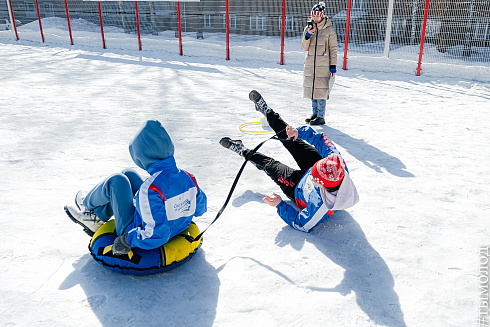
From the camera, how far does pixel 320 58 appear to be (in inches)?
197

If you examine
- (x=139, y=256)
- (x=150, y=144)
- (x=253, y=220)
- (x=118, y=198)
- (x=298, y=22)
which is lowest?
(x=253, y=220)

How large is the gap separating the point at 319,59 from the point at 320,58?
0.06ft

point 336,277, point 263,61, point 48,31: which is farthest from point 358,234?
point 48,31

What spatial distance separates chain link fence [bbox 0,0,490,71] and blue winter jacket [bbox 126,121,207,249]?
806 cm

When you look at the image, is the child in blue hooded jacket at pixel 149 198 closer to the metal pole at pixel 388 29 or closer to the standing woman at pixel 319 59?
the standing woman at pixel 319 59

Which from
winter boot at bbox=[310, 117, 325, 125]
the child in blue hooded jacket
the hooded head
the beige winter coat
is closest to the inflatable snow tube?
the child in blue hooded jacket

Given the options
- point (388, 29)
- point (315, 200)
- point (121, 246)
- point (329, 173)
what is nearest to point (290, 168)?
point (315, 200)

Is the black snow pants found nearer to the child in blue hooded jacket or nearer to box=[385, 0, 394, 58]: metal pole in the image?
the child in blue hooded jacket

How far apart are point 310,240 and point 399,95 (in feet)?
17.4

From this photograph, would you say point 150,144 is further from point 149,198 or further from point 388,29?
point 388,29

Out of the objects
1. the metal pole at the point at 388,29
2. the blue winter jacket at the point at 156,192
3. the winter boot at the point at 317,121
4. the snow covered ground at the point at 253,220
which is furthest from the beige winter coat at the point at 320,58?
the metal pole at the point at 388,29

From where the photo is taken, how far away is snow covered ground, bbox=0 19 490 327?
1.98 metres

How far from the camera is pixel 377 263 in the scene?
7.73ft

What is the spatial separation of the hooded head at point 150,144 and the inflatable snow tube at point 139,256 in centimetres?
51
